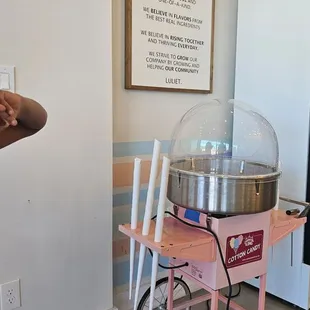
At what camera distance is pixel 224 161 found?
1.79 metres

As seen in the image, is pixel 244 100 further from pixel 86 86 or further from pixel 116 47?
pixel 86 86

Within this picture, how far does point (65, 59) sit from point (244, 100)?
1.33m

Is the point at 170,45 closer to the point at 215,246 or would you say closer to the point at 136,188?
the point at 136,188

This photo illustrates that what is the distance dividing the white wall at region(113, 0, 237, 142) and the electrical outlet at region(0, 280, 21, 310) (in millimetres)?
877

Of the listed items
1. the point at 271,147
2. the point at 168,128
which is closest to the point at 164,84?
the point at 168,128

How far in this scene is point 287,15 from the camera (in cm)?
221

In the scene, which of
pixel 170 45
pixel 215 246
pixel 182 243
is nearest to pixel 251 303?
pixel 215 246

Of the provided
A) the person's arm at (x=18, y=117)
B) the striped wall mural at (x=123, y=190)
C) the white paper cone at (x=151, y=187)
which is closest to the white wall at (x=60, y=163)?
the striped wall mural at (x=123, y=190)

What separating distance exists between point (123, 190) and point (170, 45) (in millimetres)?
901

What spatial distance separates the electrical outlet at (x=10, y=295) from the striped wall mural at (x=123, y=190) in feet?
1.95

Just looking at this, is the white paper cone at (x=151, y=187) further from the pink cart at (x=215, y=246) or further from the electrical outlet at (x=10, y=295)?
the electrical outlet at (x=10, y=295)

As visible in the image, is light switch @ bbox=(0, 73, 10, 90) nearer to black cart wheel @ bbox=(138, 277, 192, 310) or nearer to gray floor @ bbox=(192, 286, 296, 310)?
black cart wheel @ bbox=(138, 277, 192, 310)

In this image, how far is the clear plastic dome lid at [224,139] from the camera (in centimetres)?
176

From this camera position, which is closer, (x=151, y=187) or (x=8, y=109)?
(x=8, y=109)
